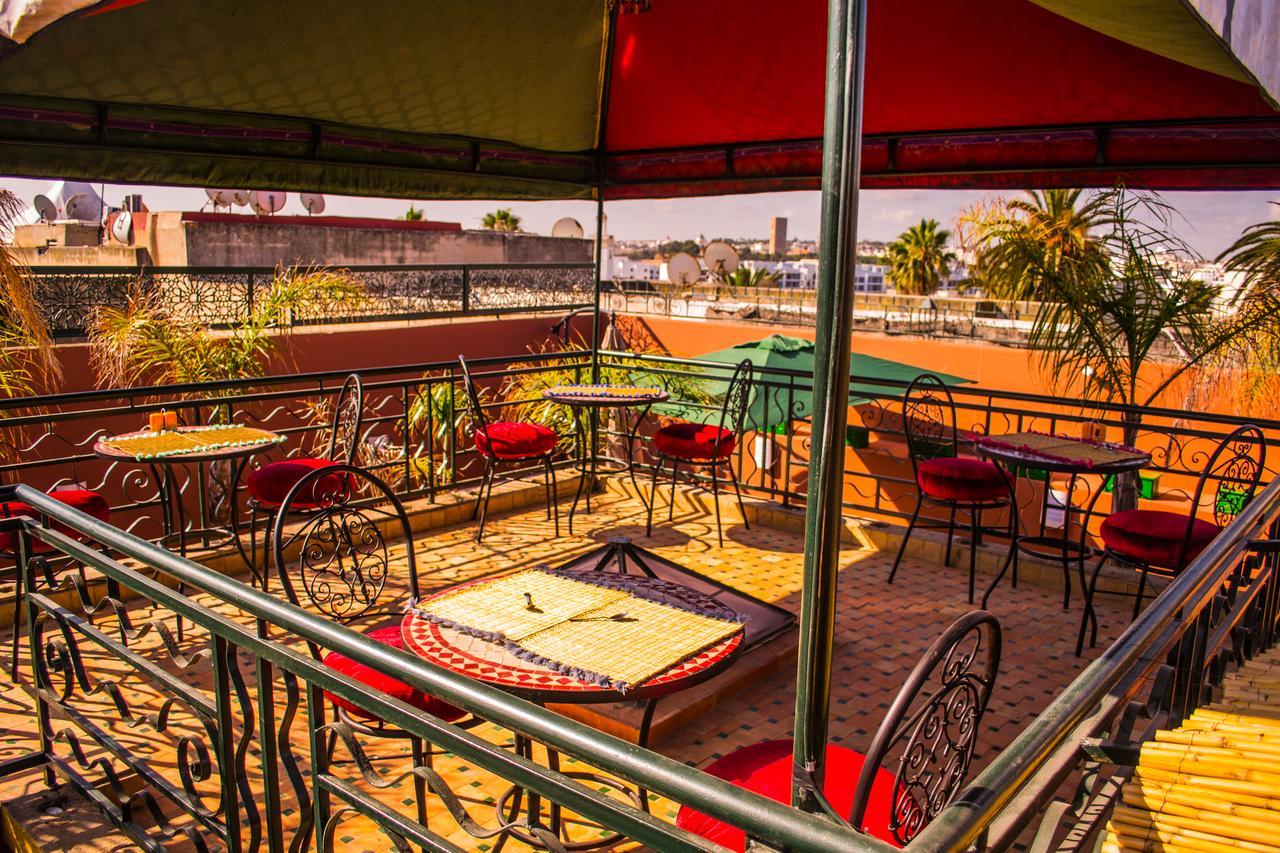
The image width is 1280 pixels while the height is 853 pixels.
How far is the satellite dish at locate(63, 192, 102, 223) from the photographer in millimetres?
18094

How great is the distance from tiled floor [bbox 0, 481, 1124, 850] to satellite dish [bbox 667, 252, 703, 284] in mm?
18217

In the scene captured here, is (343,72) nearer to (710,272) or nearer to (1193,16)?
(1193,16)

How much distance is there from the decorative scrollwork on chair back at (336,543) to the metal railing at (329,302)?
4.17 meters

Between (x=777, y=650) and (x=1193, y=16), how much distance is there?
2.54 metres

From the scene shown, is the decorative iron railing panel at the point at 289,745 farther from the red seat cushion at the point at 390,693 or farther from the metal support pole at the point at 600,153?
the metal support pole at the point at 600,153

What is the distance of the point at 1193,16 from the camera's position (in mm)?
2113

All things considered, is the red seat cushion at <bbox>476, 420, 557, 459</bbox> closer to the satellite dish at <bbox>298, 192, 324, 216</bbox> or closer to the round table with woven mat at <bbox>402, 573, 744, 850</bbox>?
the round table with woven mat at <bbox>402, 573, 744, 850</bbox>

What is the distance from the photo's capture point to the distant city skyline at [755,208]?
5465 mm

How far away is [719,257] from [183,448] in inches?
933

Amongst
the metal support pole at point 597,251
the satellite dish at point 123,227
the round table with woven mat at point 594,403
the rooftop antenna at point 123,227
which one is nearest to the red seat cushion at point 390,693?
the round table with woven mat at point 594,403

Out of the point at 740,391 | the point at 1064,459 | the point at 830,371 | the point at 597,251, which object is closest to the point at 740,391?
the point at 740,391

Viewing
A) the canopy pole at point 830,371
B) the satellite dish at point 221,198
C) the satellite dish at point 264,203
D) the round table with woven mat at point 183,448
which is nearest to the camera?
the canopy pole at point 830,371

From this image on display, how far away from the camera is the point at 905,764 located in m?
1.64

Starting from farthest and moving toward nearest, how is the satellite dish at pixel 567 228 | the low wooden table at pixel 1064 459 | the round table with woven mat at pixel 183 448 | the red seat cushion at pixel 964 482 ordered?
the satellite dish at pixel 567 228 < the red seat cushion at pixel 964 482 < the low wooden table at pixel 1064 459 < the round table with woven mat at pixel 183 448
